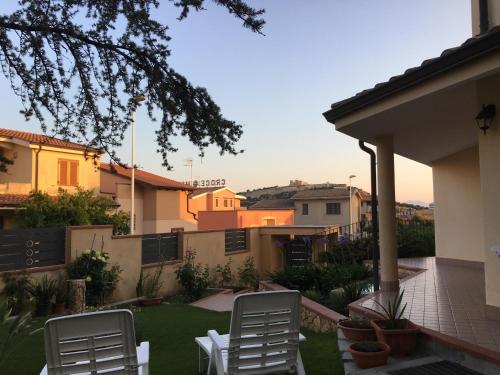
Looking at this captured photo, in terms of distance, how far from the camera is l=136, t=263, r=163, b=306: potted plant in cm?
1225

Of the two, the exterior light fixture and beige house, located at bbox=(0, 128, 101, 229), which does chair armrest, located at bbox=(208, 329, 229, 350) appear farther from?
beige house, located at bbox=(0, 128, 101, 229)

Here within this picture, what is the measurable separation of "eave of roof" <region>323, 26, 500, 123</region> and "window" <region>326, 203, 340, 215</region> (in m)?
40.8

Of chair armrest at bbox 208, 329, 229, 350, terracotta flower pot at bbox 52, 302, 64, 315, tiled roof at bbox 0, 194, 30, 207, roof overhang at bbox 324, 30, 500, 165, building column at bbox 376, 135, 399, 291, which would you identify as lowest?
terracotta flower pot at bbox 52, 302, 64, 315

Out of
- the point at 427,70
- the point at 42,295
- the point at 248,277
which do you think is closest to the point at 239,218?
the point at 248,277

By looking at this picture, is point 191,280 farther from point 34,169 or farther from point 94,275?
point 34,169

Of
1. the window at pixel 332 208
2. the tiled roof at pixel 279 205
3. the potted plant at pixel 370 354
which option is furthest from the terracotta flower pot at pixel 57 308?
the tiled roof at pixel 279 205

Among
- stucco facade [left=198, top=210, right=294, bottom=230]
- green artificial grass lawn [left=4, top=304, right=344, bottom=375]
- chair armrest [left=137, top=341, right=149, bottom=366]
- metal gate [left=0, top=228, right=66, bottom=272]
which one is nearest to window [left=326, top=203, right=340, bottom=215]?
stucco facade [left=198, top=210, right=294, bottom=230]

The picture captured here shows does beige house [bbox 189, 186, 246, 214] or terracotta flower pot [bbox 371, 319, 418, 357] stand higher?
beige house [bbox 189, 186, 246, 214]

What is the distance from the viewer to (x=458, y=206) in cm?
1098

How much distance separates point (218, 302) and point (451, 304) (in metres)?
6.70

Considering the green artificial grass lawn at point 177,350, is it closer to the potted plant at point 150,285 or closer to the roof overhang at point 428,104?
the roof overhang at point 428,104

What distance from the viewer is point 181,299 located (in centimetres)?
1260

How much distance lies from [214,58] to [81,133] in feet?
9.44

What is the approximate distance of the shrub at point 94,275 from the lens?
10.7 meters
